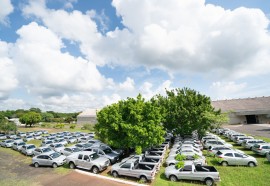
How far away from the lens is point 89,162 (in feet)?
65.5

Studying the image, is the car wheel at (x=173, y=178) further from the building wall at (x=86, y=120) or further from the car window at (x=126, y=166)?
the building wall at (x=86, y=120)

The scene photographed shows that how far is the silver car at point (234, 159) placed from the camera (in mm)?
19719

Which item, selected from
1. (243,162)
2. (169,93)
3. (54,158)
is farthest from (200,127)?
(54,158)

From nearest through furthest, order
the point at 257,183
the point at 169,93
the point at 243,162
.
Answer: the point at 257,183, the point at 243,162, the point at 169,93

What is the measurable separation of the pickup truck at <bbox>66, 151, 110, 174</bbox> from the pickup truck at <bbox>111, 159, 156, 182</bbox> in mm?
1784

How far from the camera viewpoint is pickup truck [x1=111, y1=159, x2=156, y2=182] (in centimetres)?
1691

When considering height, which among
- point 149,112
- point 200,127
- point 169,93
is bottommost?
point 200,127

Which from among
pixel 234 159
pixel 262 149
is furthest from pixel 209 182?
pixel 262 149

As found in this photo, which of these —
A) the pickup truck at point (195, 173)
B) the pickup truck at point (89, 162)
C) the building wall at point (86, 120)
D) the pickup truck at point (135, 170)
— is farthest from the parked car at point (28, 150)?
the building wall at point (86, 120)

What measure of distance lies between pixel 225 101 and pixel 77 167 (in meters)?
56.7

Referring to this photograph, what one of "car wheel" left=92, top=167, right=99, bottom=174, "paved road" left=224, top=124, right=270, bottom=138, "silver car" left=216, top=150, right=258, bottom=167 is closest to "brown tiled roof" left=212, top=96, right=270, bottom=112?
"paved road" left=224, top=124, right=270, bottom=138

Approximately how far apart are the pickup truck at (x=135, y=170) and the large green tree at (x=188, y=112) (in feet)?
41.2

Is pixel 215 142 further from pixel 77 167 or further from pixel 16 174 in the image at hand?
pixel 16 174

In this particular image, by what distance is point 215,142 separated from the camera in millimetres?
27531
